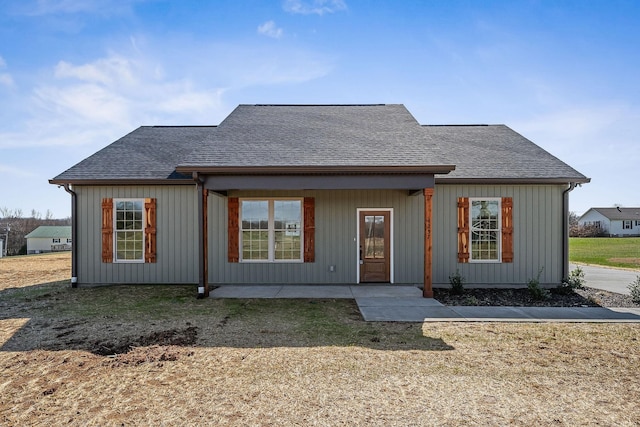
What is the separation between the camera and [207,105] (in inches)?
462

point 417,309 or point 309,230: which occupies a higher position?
point 309,230

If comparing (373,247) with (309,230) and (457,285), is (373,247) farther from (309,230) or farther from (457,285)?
(457,285)

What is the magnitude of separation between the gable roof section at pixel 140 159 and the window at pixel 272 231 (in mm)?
1971

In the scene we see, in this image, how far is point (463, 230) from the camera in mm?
9109

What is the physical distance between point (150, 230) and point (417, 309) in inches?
285

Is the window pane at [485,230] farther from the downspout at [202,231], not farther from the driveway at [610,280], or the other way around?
the downspout at [202,231]

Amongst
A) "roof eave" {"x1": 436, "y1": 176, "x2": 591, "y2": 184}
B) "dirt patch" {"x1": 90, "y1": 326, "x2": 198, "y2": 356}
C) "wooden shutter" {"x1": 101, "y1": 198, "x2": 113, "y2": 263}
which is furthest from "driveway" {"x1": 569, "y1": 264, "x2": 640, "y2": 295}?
"wooden shutter" {"x1": 101, "y1": 198, "x2": 113, "y2": 263}

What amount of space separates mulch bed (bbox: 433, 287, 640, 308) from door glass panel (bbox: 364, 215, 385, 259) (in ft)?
5.94

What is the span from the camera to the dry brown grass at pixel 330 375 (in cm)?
300

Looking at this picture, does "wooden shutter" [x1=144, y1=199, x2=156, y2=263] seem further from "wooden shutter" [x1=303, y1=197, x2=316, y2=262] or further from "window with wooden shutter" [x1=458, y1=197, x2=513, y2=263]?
"window with wooden shutter" [x1=458, y1=197, x2=513, y2=263]

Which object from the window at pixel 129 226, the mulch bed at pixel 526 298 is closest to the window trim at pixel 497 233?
the mulch bed at pixel 526 298

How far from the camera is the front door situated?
9320 millimetres

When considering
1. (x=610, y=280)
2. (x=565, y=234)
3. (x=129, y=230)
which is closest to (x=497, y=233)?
(x=565, y=234)

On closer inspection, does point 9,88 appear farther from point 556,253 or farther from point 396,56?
point 556,253
